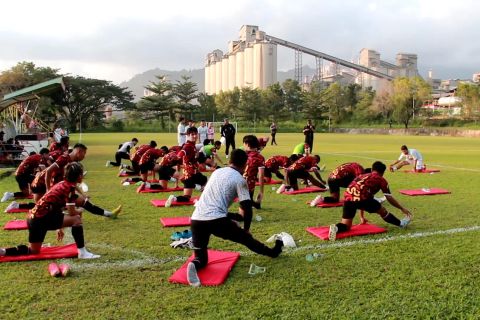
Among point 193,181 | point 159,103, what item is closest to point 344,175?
point 193,181

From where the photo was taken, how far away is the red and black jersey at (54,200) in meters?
5.68

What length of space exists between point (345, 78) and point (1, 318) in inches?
5580

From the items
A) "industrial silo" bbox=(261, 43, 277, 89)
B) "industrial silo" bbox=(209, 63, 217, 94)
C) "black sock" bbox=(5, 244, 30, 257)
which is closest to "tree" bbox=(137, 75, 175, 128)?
"industrial silo" bbox=(261, 43, 277, 89)

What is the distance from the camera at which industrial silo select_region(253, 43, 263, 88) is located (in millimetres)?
97688

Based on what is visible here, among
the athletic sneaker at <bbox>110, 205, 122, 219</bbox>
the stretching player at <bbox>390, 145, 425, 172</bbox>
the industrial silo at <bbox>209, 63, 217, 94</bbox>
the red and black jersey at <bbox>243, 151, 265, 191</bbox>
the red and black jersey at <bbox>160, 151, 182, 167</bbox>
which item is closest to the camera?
the athletic sneaker at <bbox>110, 205, 122, 219</bbox>

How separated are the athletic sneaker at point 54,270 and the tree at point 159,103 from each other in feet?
216

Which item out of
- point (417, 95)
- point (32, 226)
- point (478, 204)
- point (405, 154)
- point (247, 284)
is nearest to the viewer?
point (247, 284)

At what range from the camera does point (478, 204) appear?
30.3 feet

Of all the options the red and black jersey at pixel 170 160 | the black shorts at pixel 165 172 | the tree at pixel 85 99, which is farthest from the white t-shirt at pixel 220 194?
the tree at pixel 85 99

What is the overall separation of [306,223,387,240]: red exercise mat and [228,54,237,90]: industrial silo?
107185mm

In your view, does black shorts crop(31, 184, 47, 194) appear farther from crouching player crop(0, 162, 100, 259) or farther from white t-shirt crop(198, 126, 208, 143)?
white t-shirt crop(198, 126, 208, 143)

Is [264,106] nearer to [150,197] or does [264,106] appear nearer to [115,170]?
[115,170]

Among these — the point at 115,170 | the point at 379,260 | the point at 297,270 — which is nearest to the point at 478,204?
the point at 379,260

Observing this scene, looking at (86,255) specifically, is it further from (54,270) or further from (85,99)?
(85,99)
